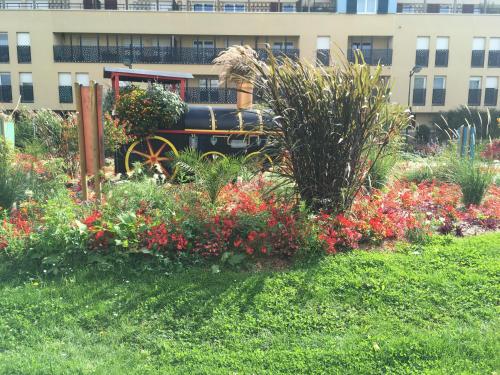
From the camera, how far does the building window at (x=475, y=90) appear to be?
35.2 metres

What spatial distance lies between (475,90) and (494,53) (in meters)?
3.08

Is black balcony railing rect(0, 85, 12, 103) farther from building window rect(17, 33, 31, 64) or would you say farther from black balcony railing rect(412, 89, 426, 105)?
black balcony railing rect(412, 89, 426, 105)

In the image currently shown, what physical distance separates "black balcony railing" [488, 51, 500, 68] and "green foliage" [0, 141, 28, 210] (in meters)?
37.1

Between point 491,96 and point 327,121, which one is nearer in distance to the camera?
A: point 327,121

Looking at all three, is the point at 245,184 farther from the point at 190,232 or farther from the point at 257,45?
the point at 257,45

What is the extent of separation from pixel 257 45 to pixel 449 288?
32450 mm

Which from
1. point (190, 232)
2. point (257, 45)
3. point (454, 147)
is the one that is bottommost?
point (190, 232)

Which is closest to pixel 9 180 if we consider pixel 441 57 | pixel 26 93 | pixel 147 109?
pixel 147 109

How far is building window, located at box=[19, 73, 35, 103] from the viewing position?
34.0 meters

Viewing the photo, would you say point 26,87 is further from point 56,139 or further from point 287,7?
point 56,139

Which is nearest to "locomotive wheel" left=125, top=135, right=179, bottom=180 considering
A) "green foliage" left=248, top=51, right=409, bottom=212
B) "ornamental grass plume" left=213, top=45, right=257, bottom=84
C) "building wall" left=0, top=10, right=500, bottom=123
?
"ornamental grass plume" left=213, top=45, right=257, bottom=84

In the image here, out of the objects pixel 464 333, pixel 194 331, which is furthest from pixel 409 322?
pixel 194 331

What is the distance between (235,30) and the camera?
109 feet

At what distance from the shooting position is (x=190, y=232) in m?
4.64
